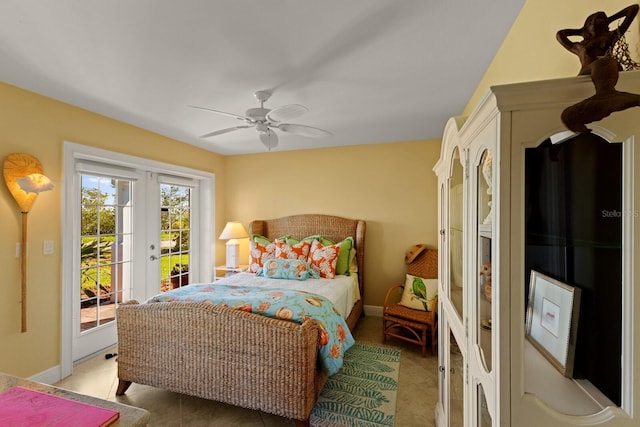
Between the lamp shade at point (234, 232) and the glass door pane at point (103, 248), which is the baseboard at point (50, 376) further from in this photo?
the lamp shade at point (234, 232)

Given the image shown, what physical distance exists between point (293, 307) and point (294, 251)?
1596mm

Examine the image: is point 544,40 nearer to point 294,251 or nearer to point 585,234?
point 585,234

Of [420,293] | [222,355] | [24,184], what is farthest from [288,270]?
[24,184]

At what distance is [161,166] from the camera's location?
3.36 metres

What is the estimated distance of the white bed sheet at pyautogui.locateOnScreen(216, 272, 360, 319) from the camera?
2703mm

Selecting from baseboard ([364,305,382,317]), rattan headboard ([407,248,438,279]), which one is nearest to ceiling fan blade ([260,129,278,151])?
rattan headboard ([407,248,438,279])

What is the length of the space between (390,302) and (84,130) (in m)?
3.90

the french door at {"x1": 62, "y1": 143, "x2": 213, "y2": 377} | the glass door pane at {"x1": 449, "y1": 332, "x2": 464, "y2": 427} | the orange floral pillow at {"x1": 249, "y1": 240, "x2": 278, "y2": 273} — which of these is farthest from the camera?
the orange floral pillow at {"x1": 249, "y1": 240, "x2": 278, "y2": 273}

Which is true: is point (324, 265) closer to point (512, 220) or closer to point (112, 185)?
point (112, 185)

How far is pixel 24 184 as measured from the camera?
209 cm

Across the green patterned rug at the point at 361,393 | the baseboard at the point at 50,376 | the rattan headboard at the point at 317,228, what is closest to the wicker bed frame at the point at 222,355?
the green patterned rug at the point at 361,393

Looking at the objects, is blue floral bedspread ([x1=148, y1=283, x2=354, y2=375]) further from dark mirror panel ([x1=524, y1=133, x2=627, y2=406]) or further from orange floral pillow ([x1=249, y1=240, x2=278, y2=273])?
dark mirror panel ([x1=524, y1=133, x2=627, y2=406])

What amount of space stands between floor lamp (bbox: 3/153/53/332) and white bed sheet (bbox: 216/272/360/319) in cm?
149

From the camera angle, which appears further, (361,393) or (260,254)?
(260,254)
